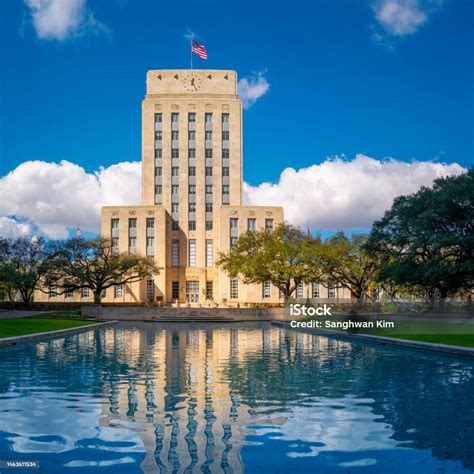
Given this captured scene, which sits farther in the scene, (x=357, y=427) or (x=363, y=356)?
(x=363, y=356)

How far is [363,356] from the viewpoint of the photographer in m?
22.5

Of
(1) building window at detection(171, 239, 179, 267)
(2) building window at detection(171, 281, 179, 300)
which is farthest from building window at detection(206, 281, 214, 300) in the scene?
(1) building window at detection(171, 239, 179, 267)

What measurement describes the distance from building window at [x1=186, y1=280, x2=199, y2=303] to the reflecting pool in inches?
2872

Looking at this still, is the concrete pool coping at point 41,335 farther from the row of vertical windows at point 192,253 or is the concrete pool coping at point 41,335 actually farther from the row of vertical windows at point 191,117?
the row of vertical windows at point 191,117

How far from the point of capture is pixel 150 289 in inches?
3568

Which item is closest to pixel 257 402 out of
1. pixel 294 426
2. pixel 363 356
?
pixel 294 426

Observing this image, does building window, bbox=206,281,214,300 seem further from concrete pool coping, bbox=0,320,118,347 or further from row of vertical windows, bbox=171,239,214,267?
concrete pool coping, bbox=0,320,118,347

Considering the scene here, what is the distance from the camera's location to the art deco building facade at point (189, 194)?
90812 millimetres

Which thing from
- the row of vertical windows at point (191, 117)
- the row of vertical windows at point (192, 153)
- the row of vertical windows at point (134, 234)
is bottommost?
the row of vertical windows at point (134, 234)

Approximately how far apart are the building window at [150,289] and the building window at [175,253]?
515 cm

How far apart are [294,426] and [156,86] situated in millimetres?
94592

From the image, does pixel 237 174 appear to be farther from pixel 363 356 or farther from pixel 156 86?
pixel 363 356

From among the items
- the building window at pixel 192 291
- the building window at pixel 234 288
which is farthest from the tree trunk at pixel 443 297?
the building window at pixel 192 291

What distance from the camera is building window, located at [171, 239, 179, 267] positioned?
9431 centimetres
